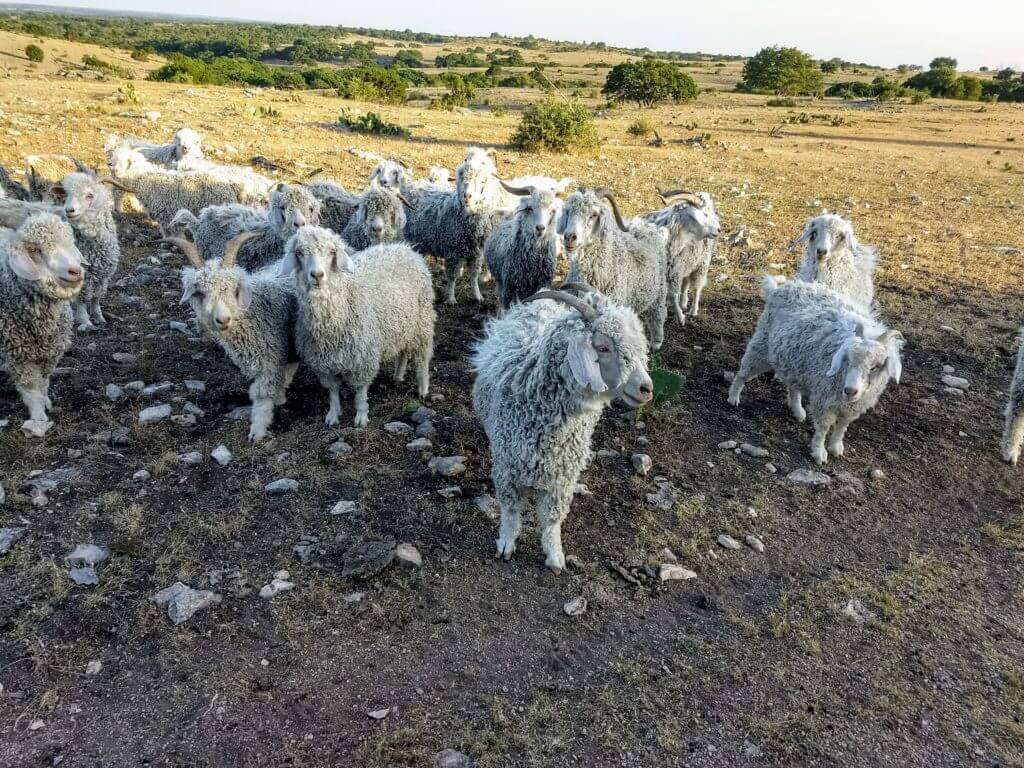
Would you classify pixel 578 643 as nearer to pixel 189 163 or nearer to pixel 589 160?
pixel 189 163

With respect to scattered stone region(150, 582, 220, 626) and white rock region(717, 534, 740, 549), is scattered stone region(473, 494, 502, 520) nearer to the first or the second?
white rock region(717, 534, 740, 549)

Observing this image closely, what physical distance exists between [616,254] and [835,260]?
2.64 meters

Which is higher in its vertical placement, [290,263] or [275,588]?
[290,263]

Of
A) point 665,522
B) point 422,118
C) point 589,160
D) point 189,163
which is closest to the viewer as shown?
point 665,522

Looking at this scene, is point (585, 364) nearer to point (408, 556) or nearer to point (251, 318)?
point (408, 556)

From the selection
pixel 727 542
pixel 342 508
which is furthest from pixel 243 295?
pixel 727 542

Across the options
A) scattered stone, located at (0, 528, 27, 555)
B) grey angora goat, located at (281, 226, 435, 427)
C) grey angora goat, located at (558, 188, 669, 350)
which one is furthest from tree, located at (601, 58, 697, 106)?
scattered stone, located at (0, 528, 27, 555)

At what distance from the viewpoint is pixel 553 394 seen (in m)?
4.00

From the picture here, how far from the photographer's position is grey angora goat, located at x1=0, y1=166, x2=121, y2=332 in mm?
6980

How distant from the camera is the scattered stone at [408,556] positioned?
4.25m

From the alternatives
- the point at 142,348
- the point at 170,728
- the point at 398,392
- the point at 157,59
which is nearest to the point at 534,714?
the point at 170,728

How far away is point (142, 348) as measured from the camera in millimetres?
6867

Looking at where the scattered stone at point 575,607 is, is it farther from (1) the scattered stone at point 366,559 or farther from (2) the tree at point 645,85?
(2) the tree at point 645,85

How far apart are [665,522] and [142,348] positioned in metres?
5.65
